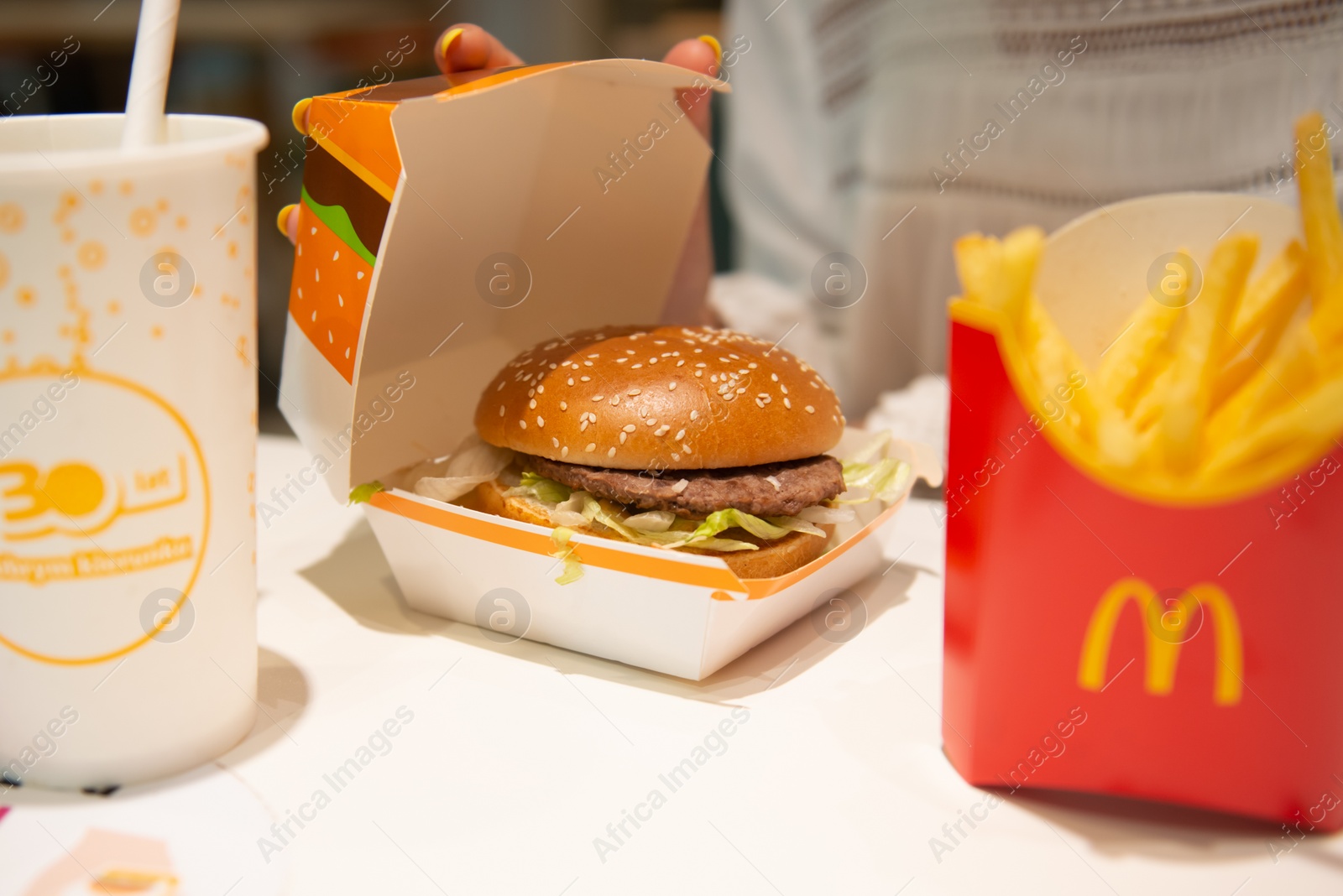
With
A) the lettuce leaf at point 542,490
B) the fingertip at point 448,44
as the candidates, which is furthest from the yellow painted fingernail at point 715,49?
the lettuce leaf at point 542,490

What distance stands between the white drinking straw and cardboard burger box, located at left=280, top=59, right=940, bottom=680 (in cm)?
32

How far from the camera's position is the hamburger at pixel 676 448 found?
1356 millimetres

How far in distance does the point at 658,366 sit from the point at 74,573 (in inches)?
30.3

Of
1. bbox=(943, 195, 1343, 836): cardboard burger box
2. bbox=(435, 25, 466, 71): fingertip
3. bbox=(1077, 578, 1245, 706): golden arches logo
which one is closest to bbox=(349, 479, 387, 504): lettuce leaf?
bbox=(435, 25, 466, 71): fingertip

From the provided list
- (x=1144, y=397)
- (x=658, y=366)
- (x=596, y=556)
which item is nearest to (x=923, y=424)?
(x=658, y=366)

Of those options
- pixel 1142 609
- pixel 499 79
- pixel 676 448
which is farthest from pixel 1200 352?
pixel 499 79

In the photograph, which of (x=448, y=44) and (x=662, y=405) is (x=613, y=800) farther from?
(x=448, y=44)

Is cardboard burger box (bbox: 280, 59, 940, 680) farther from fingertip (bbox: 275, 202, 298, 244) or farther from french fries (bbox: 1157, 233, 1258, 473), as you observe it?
french fries (bbox: 1157, 233, 1258, 473)

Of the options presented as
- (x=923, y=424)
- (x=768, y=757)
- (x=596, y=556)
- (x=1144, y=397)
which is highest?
(x=1144, y=397)

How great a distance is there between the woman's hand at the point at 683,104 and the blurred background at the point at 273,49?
2.29 m

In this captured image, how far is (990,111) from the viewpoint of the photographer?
2506 mm

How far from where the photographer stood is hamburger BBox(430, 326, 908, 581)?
1.36 metres

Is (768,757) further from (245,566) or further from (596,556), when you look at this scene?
(245,566)

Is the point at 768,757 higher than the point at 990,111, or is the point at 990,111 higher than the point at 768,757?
the point at 990,111
